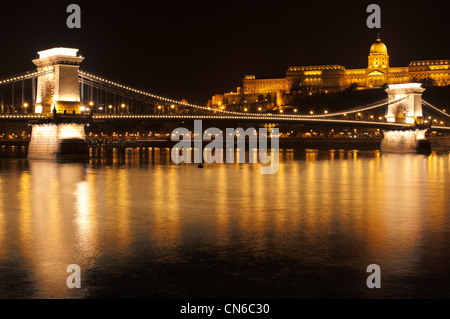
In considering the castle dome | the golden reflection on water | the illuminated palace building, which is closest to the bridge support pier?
the golden reflection on water

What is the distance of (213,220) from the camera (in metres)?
12.3

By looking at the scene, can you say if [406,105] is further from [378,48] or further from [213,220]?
[378,48]

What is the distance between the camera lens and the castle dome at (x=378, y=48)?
151 meters

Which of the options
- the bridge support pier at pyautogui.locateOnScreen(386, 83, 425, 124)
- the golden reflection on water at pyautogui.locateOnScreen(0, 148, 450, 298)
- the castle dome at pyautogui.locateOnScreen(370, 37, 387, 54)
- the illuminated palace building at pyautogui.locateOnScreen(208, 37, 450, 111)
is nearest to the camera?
the golden reflection on water at pyautogui.locateOnScreen(0, 148, 450, 298)

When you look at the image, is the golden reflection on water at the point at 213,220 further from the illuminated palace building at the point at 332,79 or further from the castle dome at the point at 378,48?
the castle dome at the point at 378,48

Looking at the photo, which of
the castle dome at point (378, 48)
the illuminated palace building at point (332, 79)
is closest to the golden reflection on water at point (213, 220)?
the illuminated palace building at point (332, 79)

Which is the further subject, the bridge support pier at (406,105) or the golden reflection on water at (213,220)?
the bridge support pier at (406,105)

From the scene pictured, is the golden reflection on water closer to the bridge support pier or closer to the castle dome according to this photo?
the bridge support pier

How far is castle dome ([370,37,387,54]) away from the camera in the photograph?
151 m

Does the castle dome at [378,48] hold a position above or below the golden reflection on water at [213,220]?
above

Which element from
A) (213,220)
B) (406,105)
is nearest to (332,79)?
(406,105)

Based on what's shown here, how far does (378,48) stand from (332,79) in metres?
15.5

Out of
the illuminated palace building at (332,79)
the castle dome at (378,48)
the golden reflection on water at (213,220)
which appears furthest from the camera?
the castle dome at (378,48)

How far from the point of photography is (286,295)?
686cm
